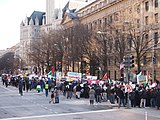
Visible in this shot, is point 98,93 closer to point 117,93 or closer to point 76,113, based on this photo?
point 117,93

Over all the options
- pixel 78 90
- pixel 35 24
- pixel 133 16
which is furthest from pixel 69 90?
pixel 35 24

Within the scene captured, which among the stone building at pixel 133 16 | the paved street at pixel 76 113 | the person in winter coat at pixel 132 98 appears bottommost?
the paved street at pixel 76 113

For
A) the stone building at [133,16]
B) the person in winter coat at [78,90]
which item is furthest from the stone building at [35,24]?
the person in winter coat at [78,90]

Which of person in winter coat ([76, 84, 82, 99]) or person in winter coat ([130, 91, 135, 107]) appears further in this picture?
person in winter coat ([76, 84, 82, 99])

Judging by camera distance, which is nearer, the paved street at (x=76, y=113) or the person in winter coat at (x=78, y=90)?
the paved street at (x=76, y=113)

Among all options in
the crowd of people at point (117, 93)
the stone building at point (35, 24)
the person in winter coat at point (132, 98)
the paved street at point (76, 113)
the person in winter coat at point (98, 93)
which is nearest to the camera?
the paved street at point (76, 113)

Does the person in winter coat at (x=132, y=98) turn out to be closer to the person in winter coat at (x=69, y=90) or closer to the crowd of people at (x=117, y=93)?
the crowd of people at (x=117, y=93)

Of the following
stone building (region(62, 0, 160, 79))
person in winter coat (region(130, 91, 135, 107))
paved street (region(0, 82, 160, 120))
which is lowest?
paved street (region(0, 82, 160, 120))

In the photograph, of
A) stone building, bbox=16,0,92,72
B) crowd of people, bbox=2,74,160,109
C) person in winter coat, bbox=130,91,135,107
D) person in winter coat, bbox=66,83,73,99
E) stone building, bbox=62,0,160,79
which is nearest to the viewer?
crowd of people, bbox=2,74,160,109

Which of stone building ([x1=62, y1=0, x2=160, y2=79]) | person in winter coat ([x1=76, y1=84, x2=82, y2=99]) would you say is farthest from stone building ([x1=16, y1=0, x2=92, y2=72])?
person in winter coat ([x1=76, y1=84, x2=82, y2=99])

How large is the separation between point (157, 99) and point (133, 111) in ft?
5.91

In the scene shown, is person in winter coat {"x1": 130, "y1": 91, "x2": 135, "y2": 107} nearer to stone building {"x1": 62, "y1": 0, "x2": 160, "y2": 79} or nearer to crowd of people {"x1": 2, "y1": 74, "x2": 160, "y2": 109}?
crowd of people {"x1": 2, "y1": 74, "x2": 160, "y2": 109}

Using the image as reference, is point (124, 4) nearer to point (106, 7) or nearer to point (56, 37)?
point (106, 7)

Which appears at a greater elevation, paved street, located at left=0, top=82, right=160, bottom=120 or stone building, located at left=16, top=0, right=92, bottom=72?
stone building, located at left=16, top=0, right=92, bottom=72
